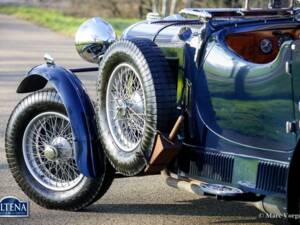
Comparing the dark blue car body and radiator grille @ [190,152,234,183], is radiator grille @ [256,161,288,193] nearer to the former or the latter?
the dark blue car body

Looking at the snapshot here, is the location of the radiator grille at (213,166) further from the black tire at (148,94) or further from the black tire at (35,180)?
the black tire at (35,180)

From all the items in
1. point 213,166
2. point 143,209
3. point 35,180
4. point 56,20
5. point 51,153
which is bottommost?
point 56,20

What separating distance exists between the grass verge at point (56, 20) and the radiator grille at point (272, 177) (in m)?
17.2

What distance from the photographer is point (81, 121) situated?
17.8ft

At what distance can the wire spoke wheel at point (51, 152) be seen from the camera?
5.62 m

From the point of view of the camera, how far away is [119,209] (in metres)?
5.63

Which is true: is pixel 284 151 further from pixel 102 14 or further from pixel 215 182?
pixel 102 14

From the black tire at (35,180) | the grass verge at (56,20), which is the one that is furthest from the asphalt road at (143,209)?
the grass verge at (56,20)

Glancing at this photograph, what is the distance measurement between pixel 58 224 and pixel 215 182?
3.56 ft

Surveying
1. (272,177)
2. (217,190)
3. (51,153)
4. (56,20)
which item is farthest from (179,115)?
(56,20)

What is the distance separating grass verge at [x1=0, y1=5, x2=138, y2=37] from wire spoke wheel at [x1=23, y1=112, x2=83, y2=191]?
52.2 ft

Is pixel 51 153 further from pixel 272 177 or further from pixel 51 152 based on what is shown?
pixel 272 177

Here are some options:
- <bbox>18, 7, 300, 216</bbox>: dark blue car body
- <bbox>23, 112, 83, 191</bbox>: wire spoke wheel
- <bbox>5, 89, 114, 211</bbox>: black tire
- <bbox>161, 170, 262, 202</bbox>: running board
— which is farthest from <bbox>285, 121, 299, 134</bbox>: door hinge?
<bbox>23, 112, 83, 191</bbox>: wire spoke wheel

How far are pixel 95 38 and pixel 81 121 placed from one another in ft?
2.66
